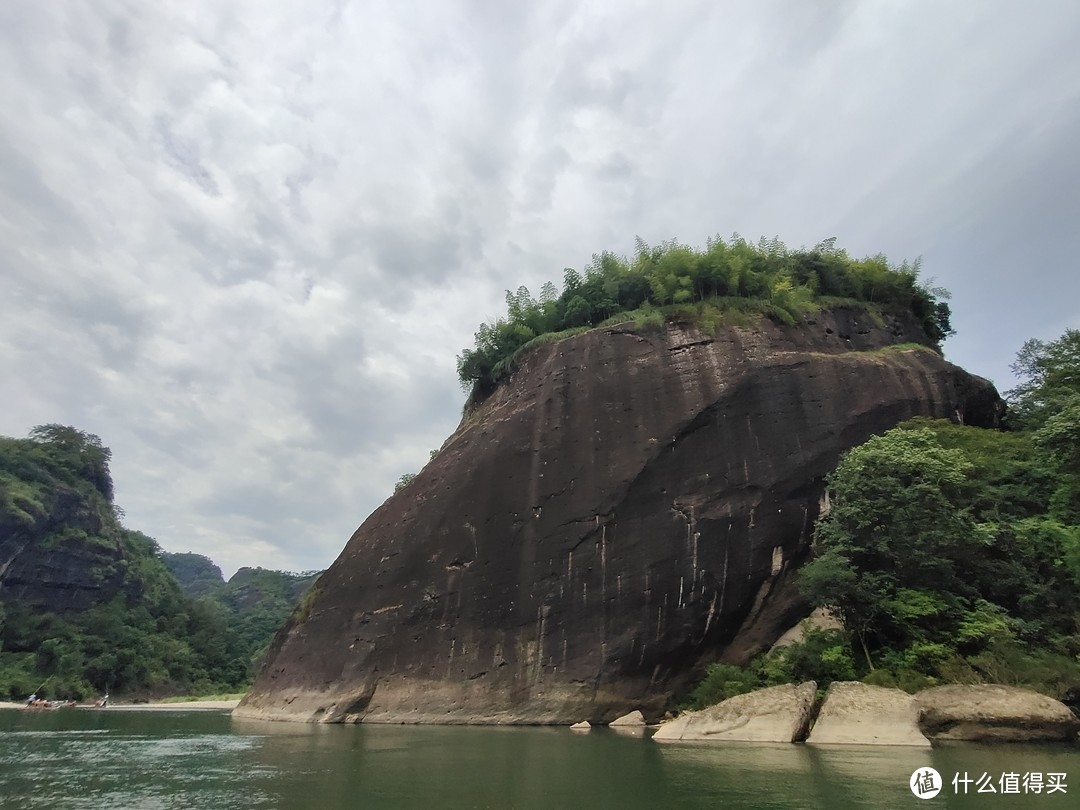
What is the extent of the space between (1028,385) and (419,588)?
23.9m

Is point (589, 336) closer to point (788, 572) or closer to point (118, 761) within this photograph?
point (788, 572)

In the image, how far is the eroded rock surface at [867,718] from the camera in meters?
11.9

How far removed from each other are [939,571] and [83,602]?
65.3 m

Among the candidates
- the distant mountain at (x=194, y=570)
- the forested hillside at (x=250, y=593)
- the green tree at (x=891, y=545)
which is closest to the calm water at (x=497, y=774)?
the green tree at (x=891, y=545)

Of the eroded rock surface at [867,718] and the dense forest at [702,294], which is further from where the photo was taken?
the dense forest at [702,294]

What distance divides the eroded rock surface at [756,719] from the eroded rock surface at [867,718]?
1.21 ft

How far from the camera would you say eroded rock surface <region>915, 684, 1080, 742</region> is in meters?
11.4

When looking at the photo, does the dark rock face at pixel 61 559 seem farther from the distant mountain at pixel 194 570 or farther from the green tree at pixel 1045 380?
the distant mountain at pixel 194 570

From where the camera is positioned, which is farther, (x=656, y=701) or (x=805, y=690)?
(x=656, y=701)

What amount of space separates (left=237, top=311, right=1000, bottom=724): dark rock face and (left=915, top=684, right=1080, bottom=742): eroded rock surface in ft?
25.2

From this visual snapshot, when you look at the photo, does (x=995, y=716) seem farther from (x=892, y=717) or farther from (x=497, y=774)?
(x=497, y=774)

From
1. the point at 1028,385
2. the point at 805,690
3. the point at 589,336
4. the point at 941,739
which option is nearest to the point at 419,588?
the point at 589,336

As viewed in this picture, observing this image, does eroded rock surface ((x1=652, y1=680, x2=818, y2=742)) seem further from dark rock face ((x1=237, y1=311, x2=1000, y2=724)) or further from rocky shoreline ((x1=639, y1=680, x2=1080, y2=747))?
dark rock face ((x1=237, y1=311, x2=1000, y2=724))

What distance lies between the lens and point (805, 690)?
13.9 m
